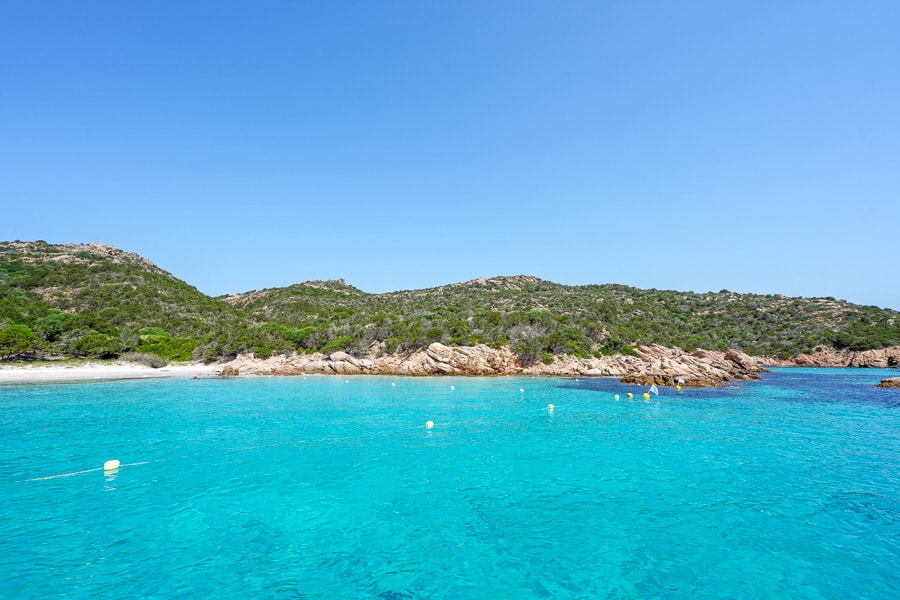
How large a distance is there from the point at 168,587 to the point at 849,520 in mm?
14549

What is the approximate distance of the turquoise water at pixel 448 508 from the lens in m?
7.40

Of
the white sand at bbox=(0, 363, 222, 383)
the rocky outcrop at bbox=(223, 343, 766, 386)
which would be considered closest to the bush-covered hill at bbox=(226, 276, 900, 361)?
the rocky outcrop at bbox=(223, 343, 766, 386)

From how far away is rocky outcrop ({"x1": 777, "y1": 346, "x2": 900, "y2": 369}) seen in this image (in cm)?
6331

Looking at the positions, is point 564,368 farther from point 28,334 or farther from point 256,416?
point 28,334

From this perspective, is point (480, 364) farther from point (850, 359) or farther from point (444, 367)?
point (850, 359)

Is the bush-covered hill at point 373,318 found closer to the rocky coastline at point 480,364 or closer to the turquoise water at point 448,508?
the rocky coastline at point 480,364

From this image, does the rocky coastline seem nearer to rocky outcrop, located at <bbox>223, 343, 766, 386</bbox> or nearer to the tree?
rocky outcrop, located at <bbox>223, 343, 766, 386</bbox>

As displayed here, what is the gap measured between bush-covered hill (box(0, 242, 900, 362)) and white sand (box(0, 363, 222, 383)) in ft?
14.8

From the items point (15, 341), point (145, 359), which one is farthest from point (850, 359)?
point (15, 341)

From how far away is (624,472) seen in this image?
1365 cm

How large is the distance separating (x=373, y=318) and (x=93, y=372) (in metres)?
34.2

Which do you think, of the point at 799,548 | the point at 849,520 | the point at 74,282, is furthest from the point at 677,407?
the point at 74,282

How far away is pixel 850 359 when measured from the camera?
211 feet

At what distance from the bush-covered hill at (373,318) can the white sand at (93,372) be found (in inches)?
177
